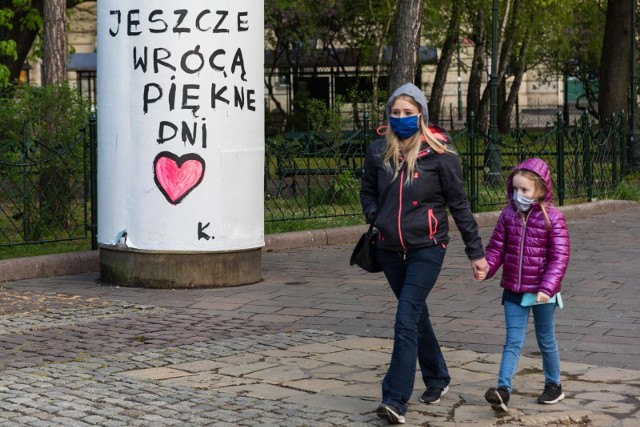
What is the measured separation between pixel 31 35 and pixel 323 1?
13770 mm

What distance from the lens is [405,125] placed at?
6.15 metres

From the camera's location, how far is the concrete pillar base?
10.7 metres

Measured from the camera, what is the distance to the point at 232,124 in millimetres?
10664

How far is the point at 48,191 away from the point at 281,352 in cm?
577

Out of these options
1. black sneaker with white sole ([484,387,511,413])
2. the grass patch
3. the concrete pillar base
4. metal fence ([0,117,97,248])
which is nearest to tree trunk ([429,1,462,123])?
metal fence ([0,117,97,248])

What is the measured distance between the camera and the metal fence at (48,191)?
12547mm

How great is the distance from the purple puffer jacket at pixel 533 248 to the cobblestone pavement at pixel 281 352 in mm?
663

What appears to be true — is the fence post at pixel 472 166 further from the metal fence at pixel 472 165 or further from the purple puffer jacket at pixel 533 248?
the purple puffer jacket at pixel 533 248

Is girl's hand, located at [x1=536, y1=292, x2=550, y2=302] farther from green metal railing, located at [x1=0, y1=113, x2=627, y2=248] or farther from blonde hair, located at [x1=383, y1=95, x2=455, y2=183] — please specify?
green metal railing, located at [x1=0, y1=113, x2=627, y2=248]

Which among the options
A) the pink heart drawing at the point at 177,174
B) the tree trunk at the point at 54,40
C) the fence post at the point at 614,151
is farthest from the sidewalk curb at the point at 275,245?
the tree trunk at the point at 54,40

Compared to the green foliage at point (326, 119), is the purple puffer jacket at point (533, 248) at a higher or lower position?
lower

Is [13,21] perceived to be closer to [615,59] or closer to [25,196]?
[615,59]

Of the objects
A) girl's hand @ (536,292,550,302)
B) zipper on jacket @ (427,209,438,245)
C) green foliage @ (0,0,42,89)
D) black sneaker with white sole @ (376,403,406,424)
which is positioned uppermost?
green foliage @ (0,0,42,89)

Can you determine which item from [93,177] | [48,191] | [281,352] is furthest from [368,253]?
[48,191]
